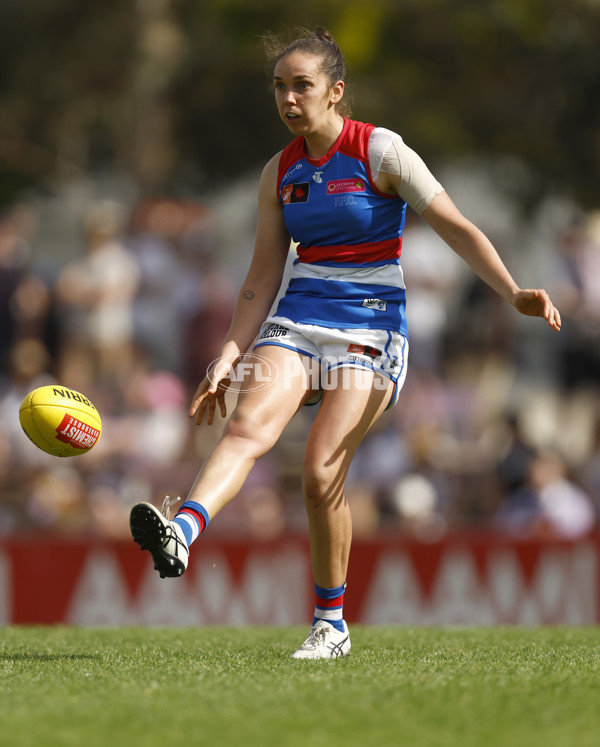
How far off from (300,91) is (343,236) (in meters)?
0.61

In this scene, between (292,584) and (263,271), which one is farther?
(292,584)

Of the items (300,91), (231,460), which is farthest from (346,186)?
(231,460)

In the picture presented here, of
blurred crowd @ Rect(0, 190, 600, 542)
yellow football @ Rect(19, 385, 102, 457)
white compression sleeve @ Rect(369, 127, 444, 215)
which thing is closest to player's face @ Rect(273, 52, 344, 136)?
white compression sleeve @ Rect(369, 127, 444, 215)

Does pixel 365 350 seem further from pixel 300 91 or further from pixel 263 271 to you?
pixel 300 91

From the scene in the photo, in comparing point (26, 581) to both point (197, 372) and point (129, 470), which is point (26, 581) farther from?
point (197, 372)

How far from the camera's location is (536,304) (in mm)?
4695

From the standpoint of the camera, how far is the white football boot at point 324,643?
4.90 metres

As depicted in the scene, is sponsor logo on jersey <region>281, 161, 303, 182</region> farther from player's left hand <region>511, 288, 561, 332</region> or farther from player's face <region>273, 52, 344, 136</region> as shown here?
player's left hand <region>511, 288, 561, 332</region>

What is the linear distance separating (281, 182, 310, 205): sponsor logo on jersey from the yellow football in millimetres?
1253

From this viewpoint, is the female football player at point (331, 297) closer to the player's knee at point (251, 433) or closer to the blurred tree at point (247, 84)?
the player's knee at point (251, 433)

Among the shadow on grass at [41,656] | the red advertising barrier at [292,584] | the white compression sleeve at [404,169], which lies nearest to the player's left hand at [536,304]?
the white compression sleeve at [404,169]

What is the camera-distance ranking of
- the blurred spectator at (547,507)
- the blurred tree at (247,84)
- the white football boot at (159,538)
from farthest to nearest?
the blurred tree at (247,84), the blurred spectator at (547,507), the white football boot at (159,538)

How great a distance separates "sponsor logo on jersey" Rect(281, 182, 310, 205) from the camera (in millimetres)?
4984

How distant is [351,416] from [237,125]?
15.1m
